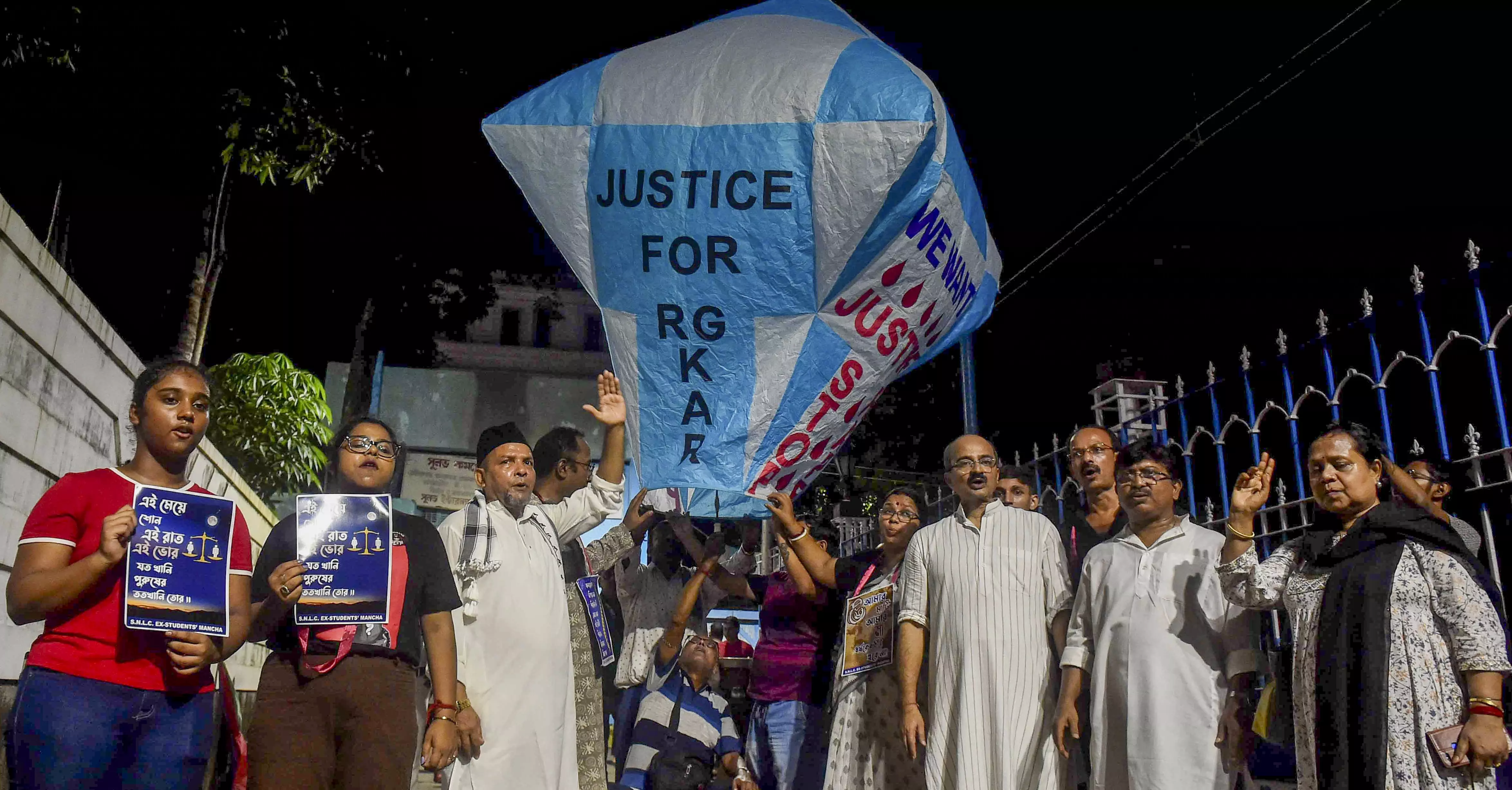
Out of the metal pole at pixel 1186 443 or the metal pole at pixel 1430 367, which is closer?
the metal pole at pixel 1430 367

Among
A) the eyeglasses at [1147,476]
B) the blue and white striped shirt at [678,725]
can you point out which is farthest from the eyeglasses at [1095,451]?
the blue and white striped shirt at [678,725]

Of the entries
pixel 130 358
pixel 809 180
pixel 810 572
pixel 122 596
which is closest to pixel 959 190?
pixel 809 180

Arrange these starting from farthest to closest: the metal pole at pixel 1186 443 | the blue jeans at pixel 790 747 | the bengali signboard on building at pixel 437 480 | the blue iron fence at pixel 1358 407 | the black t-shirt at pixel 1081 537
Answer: the bengali signboard on building at pixel 437 480
the metal pole at pixel 1186 443
the blue jeans at pixel 790 747
the black t-shirt at pixel 1081 537
the blue iron fence at pixel 1358 407

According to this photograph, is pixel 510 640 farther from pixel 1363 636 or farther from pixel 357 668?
pixel 1363 636

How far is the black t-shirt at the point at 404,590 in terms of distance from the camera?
3.39 metres

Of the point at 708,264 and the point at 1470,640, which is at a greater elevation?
the point at 708,264

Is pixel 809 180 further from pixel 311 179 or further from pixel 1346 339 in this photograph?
pixel 311 179

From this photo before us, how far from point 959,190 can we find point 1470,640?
2.18 meters

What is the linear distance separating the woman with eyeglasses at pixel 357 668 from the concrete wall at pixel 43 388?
47 centimetres

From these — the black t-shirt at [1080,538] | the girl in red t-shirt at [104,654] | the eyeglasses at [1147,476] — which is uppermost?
the eyeglasses at [1147,476]

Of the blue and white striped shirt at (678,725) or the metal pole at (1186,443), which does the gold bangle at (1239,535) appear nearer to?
the metal pole at (1186,443)

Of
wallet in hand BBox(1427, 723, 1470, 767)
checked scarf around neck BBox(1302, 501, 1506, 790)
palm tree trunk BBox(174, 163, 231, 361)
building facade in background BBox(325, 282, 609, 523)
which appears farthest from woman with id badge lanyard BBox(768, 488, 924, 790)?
building facade in background BBox(325, 282, 609, 523)

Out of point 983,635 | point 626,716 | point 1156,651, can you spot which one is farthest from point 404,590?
point 1156,651

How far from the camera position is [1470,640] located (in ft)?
9.89
